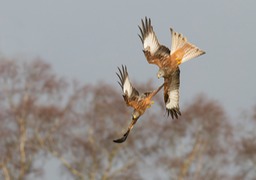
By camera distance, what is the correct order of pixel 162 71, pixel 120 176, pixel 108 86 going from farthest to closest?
pixel 108 86
pixel 120 176
pixel 162 71

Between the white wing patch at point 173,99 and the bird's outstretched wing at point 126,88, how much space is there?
0.22 m

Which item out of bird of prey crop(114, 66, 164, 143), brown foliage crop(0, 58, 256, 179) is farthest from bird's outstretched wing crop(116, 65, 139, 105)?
brown foliage crop(0, 58, 256, 179)

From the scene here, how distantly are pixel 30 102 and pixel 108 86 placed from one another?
5204mm

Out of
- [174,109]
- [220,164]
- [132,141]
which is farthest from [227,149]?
[174,109]

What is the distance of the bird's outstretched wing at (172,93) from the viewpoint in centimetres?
581

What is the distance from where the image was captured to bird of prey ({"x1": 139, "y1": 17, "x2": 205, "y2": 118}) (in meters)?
5.73

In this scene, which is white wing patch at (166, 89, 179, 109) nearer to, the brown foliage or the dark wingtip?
the dark wingtip

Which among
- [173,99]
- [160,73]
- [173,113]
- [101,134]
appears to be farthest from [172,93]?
[101,134]

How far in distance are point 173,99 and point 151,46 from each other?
1.22 ft

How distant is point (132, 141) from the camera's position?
192 feet

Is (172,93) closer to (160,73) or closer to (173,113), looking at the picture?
(173,113)

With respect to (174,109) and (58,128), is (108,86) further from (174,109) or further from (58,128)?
(174,109)

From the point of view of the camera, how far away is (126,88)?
6055 mm

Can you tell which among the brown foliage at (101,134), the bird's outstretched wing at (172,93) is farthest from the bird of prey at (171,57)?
the brown foliage at (101,134)
